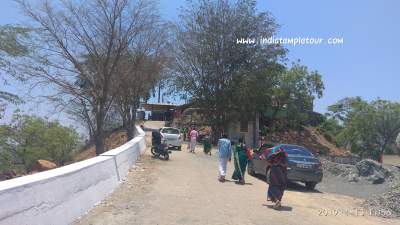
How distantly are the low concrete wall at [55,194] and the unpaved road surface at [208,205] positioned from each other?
0.31 meters

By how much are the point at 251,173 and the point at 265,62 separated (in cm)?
→ 2957

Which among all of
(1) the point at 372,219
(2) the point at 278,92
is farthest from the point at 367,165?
(2) the point at 278,92

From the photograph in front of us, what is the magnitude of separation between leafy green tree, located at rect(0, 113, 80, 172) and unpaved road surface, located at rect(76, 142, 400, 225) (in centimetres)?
2825

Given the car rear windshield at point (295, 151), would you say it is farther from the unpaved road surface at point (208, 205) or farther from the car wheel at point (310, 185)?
the unpaved road surface at point (208, 205)

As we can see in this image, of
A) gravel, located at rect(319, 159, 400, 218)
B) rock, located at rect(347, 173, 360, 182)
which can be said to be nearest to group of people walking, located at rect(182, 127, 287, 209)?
gravel, located at rect(319, 159, 400, 218)

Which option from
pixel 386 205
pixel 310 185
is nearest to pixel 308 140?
pixel 310 185

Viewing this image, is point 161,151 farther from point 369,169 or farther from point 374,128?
point 374,128

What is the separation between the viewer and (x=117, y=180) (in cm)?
1426

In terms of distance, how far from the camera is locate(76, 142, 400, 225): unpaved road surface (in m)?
10.1

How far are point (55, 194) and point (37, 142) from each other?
4361cm

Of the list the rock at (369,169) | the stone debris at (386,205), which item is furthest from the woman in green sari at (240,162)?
the rock at (369,169)

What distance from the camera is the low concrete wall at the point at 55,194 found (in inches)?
257

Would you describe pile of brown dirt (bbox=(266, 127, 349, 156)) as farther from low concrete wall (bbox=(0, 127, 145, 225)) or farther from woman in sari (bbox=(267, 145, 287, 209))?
low concrete wall (bbox=(0, 127, 145, 225))

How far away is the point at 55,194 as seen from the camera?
814 cm
